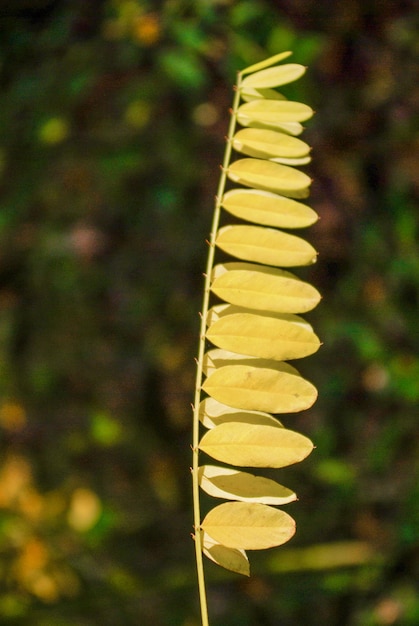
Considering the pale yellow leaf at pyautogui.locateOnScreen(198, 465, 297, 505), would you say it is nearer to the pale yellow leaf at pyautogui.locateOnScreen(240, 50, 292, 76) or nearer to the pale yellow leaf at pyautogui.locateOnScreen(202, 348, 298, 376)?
the pale yellow leaf at pyautogui.locateOnScreen(202, 348, 298, 376)

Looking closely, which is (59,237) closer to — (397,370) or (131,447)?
(131,447)

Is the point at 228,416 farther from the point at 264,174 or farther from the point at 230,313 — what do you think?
the point at 264,174

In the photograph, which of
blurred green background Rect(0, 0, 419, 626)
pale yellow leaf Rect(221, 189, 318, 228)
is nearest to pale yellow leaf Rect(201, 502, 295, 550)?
pale yellow leaf Rect(221, 189, 318, 228)

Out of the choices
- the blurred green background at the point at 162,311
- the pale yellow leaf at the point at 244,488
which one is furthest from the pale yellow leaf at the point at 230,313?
the blurred green background at the point at 162,311

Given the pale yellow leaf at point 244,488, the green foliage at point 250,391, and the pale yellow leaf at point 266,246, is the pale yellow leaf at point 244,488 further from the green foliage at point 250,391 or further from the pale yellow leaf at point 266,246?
the pale yellow leaf at point 266,246

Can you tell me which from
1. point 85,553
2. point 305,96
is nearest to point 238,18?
point 305,96

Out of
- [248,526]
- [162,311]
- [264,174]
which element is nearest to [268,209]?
[264,174]
